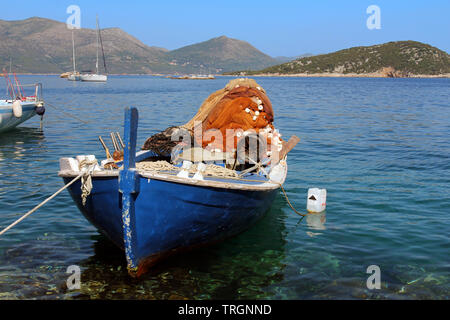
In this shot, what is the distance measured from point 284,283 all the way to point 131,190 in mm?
3208

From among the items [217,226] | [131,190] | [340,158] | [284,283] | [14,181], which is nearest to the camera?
[131,190]

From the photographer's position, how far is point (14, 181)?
1395 centimetres

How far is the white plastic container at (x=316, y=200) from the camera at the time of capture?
11.2m

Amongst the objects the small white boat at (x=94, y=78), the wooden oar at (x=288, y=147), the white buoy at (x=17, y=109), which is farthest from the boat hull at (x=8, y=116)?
the small white boat at (x=94, y=78)

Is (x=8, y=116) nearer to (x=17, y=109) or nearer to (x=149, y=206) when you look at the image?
(x=17, y=109)

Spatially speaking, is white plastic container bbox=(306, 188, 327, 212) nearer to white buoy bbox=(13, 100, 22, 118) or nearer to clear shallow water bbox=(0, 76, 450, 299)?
clear shallow water bbox=(0, 76, 450, 299)

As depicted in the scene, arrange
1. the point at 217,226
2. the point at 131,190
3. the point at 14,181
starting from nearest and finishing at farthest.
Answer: the point at 131,190 → the point at 217,226 → the point at 14,181

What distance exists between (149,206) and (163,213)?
32 cm

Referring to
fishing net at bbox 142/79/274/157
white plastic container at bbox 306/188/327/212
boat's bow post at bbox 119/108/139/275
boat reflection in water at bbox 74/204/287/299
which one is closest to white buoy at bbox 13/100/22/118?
fishing net at bbox 142/79/274/157

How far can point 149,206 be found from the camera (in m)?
6.91

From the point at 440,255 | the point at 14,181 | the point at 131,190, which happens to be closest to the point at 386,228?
the point at 440,255

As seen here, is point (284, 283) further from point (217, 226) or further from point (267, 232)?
point (267, 232)
